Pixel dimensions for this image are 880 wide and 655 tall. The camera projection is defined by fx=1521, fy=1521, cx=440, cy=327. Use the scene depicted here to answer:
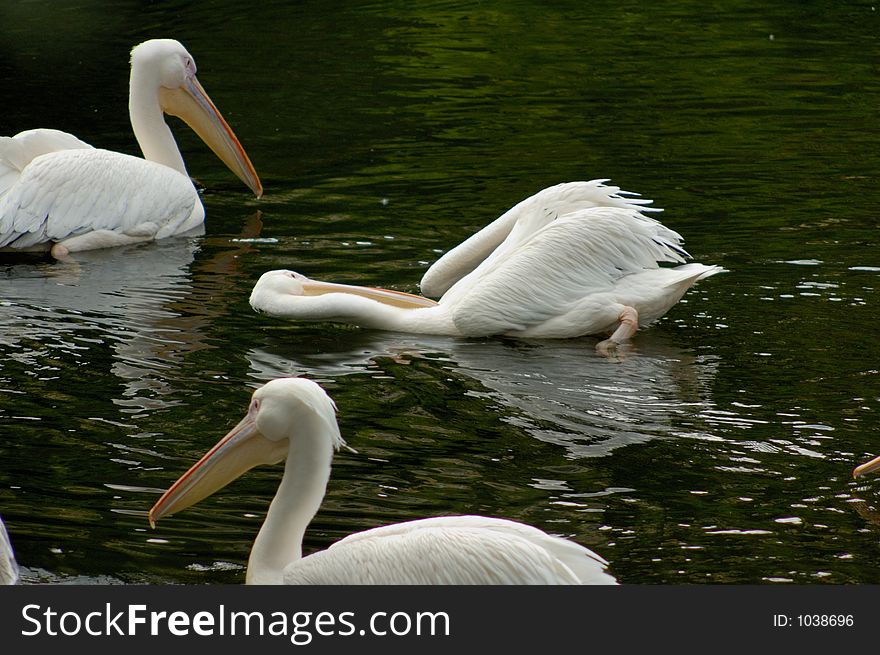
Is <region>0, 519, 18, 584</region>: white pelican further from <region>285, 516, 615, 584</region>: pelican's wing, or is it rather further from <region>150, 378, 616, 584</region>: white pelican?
<region>285, 516, 615, 584</region>: pelican's wing

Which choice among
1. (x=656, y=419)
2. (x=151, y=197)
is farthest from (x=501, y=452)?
(x=151, y=197)

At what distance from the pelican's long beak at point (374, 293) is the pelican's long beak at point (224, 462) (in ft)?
8.14

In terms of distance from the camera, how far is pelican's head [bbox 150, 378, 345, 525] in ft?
12.3

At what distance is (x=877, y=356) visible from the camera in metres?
5.72

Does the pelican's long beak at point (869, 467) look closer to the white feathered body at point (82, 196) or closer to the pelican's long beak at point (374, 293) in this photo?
the pelican's long beak at point (374, 293)

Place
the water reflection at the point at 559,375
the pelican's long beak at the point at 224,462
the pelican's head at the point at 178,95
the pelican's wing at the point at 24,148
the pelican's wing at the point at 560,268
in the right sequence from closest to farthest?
1. the pelican's long beak at the point at 224,462
2. the water reflection at the point at 559,375
3. the pelican's wing at the point at 560,268
4. the pelican's wing at the point at 24,148
5. the pelican's head at the point at 178,95

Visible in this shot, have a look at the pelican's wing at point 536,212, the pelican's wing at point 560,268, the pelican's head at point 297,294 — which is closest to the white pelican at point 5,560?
the pelican's head at point 297,294

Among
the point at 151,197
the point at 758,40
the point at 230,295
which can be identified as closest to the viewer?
the point at 230,295

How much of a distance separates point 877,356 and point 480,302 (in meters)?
1.54

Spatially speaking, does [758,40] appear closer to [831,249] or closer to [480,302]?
[831,249]

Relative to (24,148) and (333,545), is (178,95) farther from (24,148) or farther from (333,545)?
(333,545)

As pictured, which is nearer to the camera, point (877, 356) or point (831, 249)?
point (877, 356)

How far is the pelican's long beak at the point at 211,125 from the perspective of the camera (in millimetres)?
8555

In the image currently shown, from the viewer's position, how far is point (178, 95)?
28.0 feet
